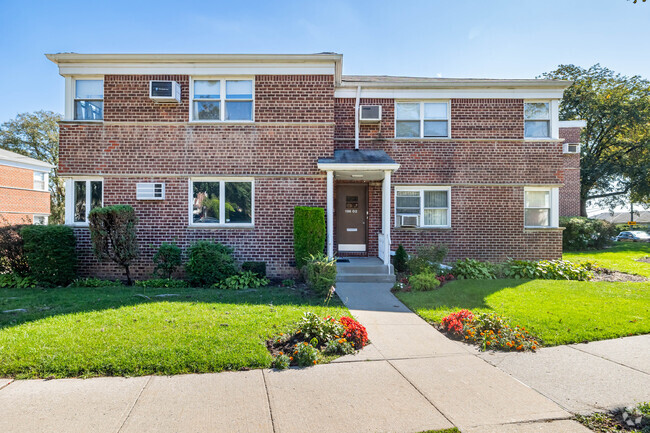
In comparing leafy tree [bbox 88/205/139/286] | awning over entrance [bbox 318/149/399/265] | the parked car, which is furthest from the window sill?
the parked car

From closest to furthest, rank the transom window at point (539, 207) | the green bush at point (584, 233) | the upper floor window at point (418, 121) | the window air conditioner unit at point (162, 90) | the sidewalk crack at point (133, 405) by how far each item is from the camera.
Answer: the sidewalk crack at point (133, 405) < the window air conditioner unit at point (162, 90) < the upper floor window at point (418, 121) < the transom window at point (539, 207) < the green bush at point (584, 233)

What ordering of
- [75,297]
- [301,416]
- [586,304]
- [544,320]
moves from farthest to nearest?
[75,297], [586,304], [544,320], [301,416]

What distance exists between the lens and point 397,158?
11305 millimetres

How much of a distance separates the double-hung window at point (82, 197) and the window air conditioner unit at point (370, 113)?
7900mm

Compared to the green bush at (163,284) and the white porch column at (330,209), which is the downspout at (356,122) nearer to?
the white porch column at (330,209)

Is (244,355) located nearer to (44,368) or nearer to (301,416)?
(301,416)

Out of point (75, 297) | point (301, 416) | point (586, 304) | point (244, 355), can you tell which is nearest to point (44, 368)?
point (244, 355)

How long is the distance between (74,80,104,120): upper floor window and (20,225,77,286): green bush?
336cm

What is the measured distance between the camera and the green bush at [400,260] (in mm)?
10177

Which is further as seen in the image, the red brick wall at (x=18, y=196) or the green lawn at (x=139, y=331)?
the red brick wall at (x=18, y=196)

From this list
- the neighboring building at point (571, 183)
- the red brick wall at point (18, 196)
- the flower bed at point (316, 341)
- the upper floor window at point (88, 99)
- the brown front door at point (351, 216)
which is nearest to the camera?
the flower bed at point (316, 341)

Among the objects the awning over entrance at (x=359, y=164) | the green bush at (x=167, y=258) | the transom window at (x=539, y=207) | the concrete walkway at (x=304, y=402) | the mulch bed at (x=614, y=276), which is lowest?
the concrete walkway at (x=304, y=402)

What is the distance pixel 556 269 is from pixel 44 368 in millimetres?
11527

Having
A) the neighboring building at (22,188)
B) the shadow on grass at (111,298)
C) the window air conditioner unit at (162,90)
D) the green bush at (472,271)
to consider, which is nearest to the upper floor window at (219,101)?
the window air conditioner unit at (162,90)
